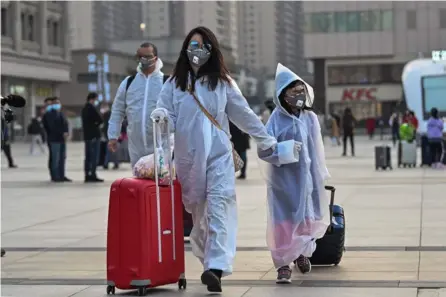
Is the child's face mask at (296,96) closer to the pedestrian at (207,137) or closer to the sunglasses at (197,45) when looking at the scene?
the pedestrian at (207,137)

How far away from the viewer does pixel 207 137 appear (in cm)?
730

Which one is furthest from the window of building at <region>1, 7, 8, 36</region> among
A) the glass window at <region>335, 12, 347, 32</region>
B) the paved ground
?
the paved ground

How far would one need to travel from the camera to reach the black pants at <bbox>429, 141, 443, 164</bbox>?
25500 millimetres

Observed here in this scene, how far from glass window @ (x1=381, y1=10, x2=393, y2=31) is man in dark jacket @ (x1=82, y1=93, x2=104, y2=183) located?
6091cm

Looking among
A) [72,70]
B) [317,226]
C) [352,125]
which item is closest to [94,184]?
[317,226]

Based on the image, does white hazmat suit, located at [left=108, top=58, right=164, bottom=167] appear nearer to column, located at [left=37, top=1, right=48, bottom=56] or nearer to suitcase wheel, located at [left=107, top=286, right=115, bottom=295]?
suitcase wheel, located at [left=107, top=286, right=115, bottom=295]

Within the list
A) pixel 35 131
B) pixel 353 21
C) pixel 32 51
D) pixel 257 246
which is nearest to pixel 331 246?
pixel 257 246

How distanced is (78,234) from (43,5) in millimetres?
64897

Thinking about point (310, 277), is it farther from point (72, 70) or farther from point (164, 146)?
point (72, 70)

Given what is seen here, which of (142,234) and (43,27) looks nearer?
(142,234)

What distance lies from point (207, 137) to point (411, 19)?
7356 centimetres

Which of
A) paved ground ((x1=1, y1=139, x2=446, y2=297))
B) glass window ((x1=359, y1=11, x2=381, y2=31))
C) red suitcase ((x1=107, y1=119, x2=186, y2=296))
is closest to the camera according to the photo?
red suitcase ((x1=107, y1=119, x2=186, y2=296))

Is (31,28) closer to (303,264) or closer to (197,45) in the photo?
(303,264)

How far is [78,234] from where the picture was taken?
1141cm
